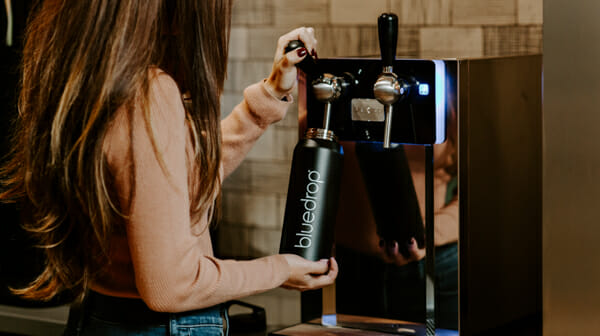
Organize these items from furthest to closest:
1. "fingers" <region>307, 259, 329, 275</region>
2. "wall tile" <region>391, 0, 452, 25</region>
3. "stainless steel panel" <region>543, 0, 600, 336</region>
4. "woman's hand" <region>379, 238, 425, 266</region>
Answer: "wall tile" <region>391, 0, 452, 25</region> < "woman's hand" <region>379, 238, 425, 266</region> < "fingers" <region>307, 259, 329, 275</region> < "stainless steel panel" <region>543, 0, 600, 336</region>

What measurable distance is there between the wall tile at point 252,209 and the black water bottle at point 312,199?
0.83 meters

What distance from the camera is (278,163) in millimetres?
1930

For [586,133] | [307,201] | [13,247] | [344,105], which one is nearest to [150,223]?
[307,201]

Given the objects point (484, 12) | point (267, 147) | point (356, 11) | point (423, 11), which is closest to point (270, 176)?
point (267, 147)

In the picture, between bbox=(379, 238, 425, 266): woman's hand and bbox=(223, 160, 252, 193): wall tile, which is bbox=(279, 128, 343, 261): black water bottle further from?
bbox=(223, 160, 252, 193): wall tile

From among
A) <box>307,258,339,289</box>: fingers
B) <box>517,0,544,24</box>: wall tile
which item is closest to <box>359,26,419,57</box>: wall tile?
<box>517,0,544,24</box>: wall tile

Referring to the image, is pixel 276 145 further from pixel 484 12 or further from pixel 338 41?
pixel 484 12

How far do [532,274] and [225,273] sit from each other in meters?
0.65

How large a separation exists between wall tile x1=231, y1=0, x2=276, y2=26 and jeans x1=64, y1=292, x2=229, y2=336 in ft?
3.36

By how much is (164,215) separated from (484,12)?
94cm

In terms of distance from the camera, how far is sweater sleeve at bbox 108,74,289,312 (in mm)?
882

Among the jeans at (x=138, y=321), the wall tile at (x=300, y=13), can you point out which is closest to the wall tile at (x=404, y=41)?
the wall tile at (x=300, y=13)

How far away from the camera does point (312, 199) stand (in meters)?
1.09

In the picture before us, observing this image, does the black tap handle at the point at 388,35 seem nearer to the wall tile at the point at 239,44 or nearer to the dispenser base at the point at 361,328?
the dispenser base at the point at 361,328
